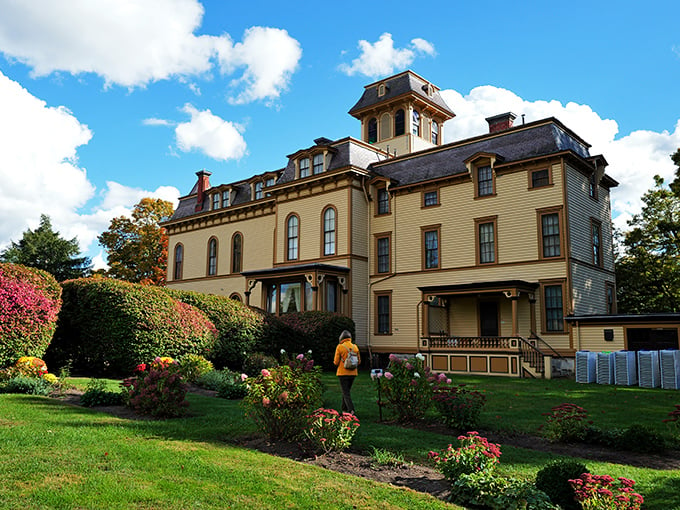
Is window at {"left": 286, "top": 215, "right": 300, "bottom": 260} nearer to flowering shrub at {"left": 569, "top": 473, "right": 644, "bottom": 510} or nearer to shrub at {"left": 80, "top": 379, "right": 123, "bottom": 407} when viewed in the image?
shrub at {"left": 80, "top": 379, "right": 123, "bottom": 407}

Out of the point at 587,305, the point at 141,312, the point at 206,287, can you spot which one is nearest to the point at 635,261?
the point at 587,305

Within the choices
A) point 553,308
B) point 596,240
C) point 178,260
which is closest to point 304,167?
point 178,260

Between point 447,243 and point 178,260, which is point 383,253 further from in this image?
point 178,260

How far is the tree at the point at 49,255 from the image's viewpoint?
169 ft

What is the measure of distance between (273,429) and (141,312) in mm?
9989

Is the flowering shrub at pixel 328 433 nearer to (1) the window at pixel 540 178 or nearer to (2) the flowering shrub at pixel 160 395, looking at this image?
(2) the flowering shrub at pixel 160 395

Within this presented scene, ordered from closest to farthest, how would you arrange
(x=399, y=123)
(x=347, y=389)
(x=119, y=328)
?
(x=347, y=389), (x=119, y=328), (x=399, y=123)

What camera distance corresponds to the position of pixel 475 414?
9.77 m

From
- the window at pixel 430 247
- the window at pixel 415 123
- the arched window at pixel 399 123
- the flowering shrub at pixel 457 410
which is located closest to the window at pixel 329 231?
the window at pixel 430 247

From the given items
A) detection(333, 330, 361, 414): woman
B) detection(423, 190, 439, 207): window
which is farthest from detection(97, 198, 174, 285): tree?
detection(333, 330, 361, 414): woman

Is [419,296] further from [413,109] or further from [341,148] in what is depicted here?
[413,109]

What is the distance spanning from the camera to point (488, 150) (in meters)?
25.1

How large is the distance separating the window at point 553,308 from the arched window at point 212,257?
851 inches

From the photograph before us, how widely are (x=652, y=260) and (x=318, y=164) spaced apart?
69.1 ft
